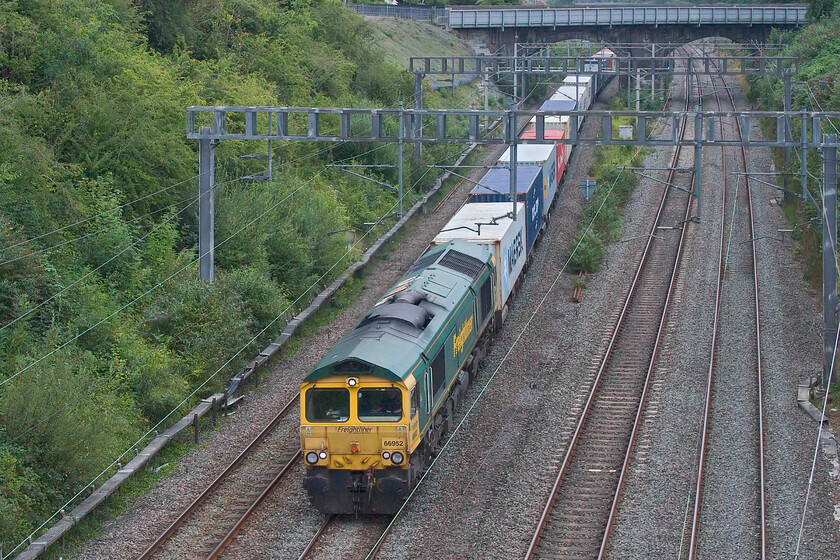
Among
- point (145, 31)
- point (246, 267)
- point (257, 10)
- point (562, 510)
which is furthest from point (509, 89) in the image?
point (562, 510)

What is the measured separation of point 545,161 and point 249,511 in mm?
20414

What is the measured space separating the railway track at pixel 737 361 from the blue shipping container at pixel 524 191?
5.85 metres

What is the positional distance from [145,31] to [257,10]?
799 cm

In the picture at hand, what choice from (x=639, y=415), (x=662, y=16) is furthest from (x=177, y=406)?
(x=662, y=16)

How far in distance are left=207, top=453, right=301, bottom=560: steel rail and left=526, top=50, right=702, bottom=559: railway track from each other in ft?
15.1

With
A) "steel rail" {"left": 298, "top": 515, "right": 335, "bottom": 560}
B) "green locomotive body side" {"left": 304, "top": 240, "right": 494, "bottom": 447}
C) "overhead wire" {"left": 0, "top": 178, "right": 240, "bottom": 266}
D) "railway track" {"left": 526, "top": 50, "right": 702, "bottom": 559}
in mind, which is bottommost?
"steel rail" {"left": 298, "top": 515, "right": 335, "bottom": 560}

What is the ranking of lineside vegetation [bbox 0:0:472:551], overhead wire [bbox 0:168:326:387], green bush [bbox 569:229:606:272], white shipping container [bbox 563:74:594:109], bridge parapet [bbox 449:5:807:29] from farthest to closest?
bridge parapet [bbox 449:5:807:29] → white shipping container [bbox 563:74:594:109] → green bush [bbox 569:229:606:272] → overhead wire [bbox 0:168:326:387] → lineside vegetation [bbox 0:0:472:551]

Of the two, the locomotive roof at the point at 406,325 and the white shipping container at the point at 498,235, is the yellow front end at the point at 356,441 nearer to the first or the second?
the locomotive roof at the point at 406,325

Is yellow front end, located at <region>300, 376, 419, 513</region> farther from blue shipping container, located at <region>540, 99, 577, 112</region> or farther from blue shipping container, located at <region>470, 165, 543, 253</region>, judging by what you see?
blue shipping container, located at <region>540, 99, 577, 112</region>

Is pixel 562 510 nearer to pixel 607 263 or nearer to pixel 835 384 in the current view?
pixel 835 384

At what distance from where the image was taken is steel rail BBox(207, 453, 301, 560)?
49.7 ft

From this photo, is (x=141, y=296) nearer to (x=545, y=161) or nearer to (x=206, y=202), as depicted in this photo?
(x=206, y=202)

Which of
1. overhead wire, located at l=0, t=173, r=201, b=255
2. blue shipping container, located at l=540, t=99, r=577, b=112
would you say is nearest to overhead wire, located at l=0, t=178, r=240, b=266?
overhead wire, located at l=0, t=173, r=201, b=255

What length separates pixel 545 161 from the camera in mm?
33938
